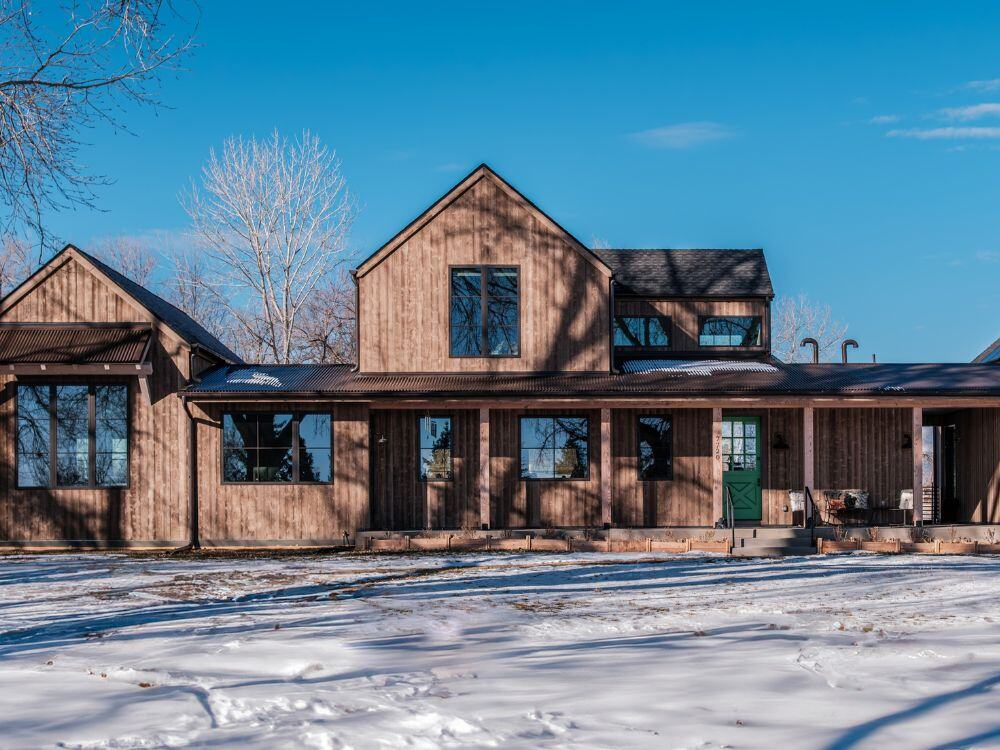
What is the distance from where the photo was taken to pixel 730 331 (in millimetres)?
22469

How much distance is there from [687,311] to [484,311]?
6.42 metres

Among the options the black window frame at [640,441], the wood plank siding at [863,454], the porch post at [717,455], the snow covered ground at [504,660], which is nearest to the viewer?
the snow covered ground at [504,660]

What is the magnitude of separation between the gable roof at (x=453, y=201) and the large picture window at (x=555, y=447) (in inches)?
132

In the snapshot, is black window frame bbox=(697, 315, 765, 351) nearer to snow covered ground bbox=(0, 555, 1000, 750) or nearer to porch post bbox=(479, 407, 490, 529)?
porch post bbox=(479, 407, 490, 529)

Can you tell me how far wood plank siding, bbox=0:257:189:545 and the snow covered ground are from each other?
16.7 feet

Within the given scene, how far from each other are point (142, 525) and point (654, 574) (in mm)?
10631

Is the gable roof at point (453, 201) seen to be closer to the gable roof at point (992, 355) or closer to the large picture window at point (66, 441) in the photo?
the large picture window at point (66, 441)

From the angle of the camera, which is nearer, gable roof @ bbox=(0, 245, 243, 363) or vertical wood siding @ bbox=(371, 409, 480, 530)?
gable roof @ bbox=(0, 245, 243, 363)

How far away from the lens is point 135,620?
9227 millimetres

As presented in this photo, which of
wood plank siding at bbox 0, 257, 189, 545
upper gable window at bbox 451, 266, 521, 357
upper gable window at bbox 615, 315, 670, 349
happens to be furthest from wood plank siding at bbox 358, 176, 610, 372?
wood plank siding at bbox 0, 257, 189, 545

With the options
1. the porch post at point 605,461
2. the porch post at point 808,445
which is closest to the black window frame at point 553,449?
the porch post at point 605,461

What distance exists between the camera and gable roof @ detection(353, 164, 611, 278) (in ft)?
60.4

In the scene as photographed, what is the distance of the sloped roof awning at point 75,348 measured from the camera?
16859 millimetres

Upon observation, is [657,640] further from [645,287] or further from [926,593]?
[645,287]
